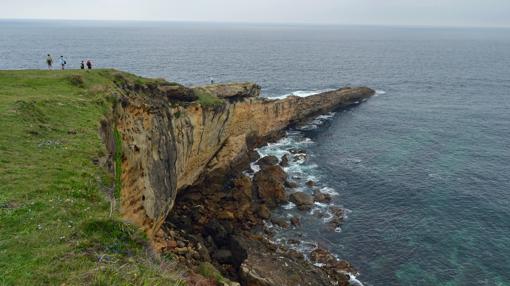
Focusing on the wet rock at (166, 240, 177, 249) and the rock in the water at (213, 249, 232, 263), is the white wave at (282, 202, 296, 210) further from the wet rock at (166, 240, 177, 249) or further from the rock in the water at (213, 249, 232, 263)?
the wet rock at (166, 240, 177, 249)

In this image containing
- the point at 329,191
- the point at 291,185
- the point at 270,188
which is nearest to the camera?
the point at 270,188

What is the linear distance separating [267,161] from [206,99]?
46.7 feet

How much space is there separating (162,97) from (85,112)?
52.2 feet

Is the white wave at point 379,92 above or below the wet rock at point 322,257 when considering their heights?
above

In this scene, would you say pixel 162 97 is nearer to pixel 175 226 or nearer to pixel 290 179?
pixel 175 226

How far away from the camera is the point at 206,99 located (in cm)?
5009

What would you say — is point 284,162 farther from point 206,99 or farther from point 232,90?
point 206,99

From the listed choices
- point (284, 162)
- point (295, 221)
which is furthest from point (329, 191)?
point (284, 162)

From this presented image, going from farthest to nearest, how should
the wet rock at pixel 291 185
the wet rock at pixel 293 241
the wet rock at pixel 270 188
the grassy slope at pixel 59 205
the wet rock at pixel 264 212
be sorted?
the wet rock at pixel 291 185
the wet rock at pixel 270 188
the wet rock at pixel 264 212
the wet rock at pixel 293 241
the grassy slope at pixel 59 205

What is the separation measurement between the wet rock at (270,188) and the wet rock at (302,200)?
1073 millimetres

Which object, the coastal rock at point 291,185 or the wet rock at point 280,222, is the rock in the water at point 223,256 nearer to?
the wet rock at point 280,222

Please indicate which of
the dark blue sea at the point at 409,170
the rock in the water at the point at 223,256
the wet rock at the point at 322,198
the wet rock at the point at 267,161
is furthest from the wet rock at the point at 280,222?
the wet rock at the point at 267,161

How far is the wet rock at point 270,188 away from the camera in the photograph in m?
47.7

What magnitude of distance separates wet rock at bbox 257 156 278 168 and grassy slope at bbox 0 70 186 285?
105 feet
